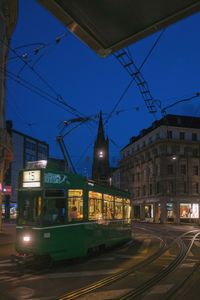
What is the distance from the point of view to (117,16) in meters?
2.56

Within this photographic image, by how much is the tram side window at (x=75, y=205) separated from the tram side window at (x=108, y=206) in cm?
297

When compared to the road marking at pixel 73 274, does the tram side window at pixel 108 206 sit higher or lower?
higher

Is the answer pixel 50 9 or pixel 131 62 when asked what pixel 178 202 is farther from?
pixel 50 9

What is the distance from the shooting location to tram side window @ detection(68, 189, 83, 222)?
14.8m

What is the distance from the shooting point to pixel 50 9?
8.01ft

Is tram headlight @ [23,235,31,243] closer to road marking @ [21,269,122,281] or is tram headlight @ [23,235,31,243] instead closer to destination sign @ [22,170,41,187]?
destination sign @ [22,170,41,187]

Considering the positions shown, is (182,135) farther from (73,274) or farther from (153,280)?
(153,280)

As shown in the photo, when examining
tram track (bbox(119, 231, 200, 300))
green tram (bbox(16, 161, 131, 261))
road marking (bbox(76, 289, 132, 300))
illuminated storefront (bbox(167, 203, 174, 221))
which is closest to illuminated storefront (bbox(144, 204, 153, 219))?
illuminated storefront (bbox(167, 203, 174, 221))

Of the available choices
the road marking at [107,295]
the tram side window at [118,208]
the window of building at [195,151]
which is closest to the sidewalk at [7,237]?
the tram side window at [118,208]

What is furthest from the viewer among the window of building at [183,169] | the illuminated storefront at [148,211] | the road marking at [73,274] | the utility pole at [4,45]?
the illuminated storefront at [148,211]

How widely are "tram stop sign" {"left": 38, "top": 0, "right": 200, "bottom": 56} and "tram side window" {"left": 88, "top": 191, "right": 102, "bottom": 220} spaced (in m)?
13.6

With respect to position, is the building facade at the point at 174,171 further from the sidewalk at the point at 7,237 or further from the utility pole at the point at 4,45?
the utility pole at the point at 4,45

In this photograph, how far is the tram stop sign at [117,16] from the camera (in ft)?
8.06

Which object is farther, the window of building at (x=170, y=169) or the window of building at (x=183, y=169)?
the window of building at (x=183, y=169)
